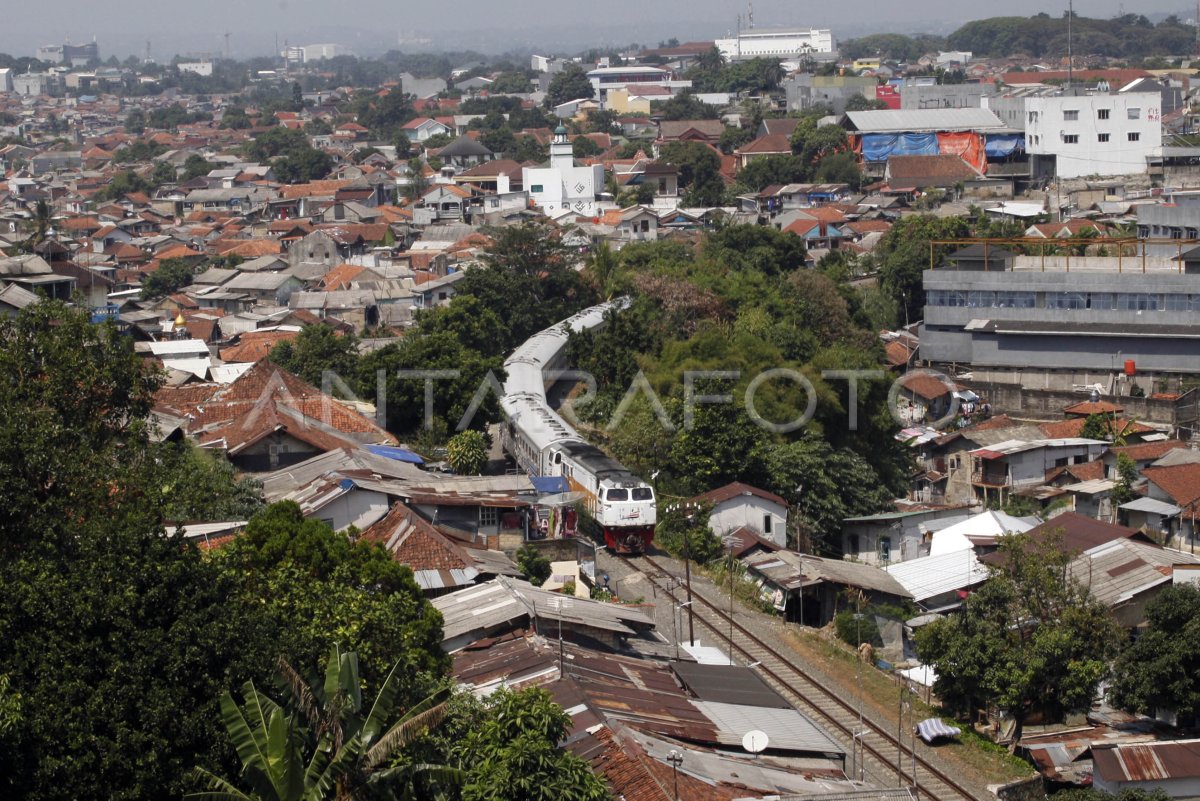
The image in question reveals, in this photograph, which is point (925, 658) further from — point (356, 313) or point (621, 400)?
point (356, 313)

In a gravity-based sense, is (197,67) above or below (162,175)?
above

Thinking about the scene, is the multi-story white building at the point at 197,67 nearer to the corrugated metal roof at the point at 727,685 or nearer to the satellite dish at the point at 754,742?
the corrugated metal roof at the point at 727,685

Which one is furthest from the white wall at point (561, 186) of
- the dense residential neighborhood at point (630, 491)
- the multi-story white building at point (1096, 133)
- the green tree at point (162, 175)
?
the green tree at point (162, 175)

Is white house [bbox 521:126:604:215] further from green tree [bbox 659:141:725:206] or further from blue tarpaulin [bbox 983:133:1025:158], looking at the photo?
blue tarpaulin [bbox 983:133:1025:158]

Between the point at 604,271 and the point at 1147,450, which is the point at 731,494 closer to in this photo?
the point at 1147,450

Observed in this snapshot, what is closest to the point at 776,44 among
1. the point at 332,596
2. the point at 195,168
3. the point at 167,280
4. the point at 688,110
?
the point at 688,110

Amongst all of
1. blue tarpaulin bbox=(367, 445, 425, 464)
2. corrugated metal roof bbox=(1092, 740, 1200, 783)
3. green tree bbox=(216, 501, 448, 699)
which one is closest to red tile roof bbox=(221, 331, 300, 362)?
blue tarpaulin bbox=(367, 445, 425, 464)
